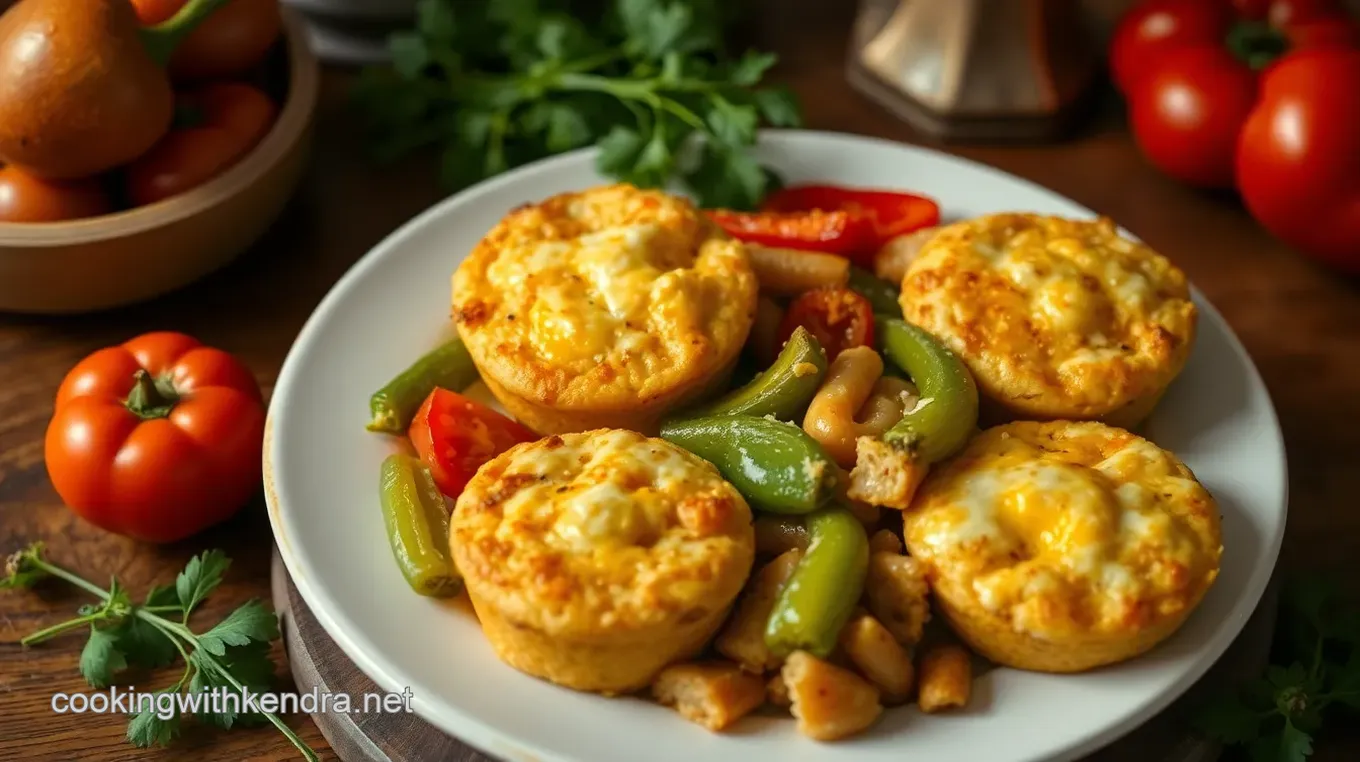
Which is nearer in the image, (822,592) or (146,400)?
(822,592)

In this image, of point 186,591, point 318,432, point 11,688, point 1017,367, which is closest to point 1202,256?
point 1017,367

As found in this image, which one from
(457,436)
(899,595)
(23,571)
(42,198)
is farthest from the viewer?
(42,198)

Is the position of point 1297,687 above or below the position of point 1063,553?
below

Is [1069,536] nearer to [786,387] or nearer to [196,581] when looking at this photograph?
[786,387]

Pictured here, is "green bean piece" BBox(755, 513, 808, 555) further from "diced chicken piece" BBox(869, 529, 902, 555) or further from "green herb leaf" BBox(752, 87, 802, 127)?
"green herb leaf" BBox(752, 87, 802, 127)

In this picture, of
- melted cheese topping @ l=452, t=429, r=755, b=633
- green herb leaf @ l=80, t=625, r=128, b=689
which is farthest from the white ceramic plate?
green herb leaf @ l=80, t=625, r=128, b=689

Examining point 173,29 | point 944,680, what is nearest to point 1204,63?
point 944,680

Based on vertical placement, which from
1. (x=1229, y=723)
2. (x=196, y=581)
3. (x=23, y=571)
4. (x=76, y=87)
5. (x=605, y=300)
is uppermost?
(x=76, y=87)
